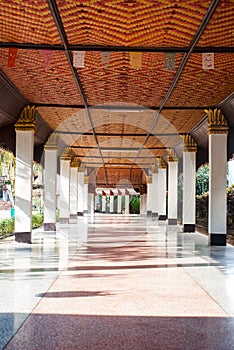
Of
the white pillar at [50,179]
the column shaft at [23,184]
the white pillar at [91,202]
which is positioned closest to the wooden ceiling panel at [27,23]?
Answer: the column shaft at [23,184]

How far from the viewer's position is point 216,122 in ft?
43.0

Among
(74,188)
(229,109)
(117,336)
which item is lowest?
(117,336)

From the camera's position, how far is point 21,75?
9734 mm

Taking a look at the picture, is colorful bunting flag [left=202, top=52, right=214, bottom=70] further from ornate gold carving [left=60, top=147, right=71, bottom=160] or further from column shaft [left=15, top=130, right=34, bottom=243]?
ornate gold carving [left=60, top=147, right=71, bottom=160]

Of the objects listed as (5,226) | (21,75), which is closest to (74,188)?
(5,226)

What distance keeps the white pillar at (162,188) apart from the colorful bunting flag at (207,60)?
17296 millimetres

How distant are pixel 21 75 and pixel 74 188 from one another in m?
16.7

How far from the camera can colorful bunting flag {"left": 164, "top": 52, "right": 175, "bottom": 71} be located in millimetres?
8114

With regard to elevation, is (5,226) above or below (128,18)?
below

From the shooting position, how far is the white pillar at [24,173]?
42.0ft

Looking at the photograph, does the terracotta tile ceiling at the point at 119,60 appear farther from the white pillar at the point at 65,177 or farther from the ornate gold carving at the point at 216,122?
the white pillar at the point at 65,177

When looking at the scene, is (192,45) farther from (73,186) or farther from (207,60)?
(73,186)

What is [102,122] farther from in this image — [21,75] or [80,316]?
[80,316]

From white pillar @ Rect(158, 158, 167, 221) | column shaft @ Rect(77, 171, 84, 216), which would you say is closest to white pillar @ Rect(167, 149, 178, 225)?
white pillar @ Rect(158, 158, 167, 221)
